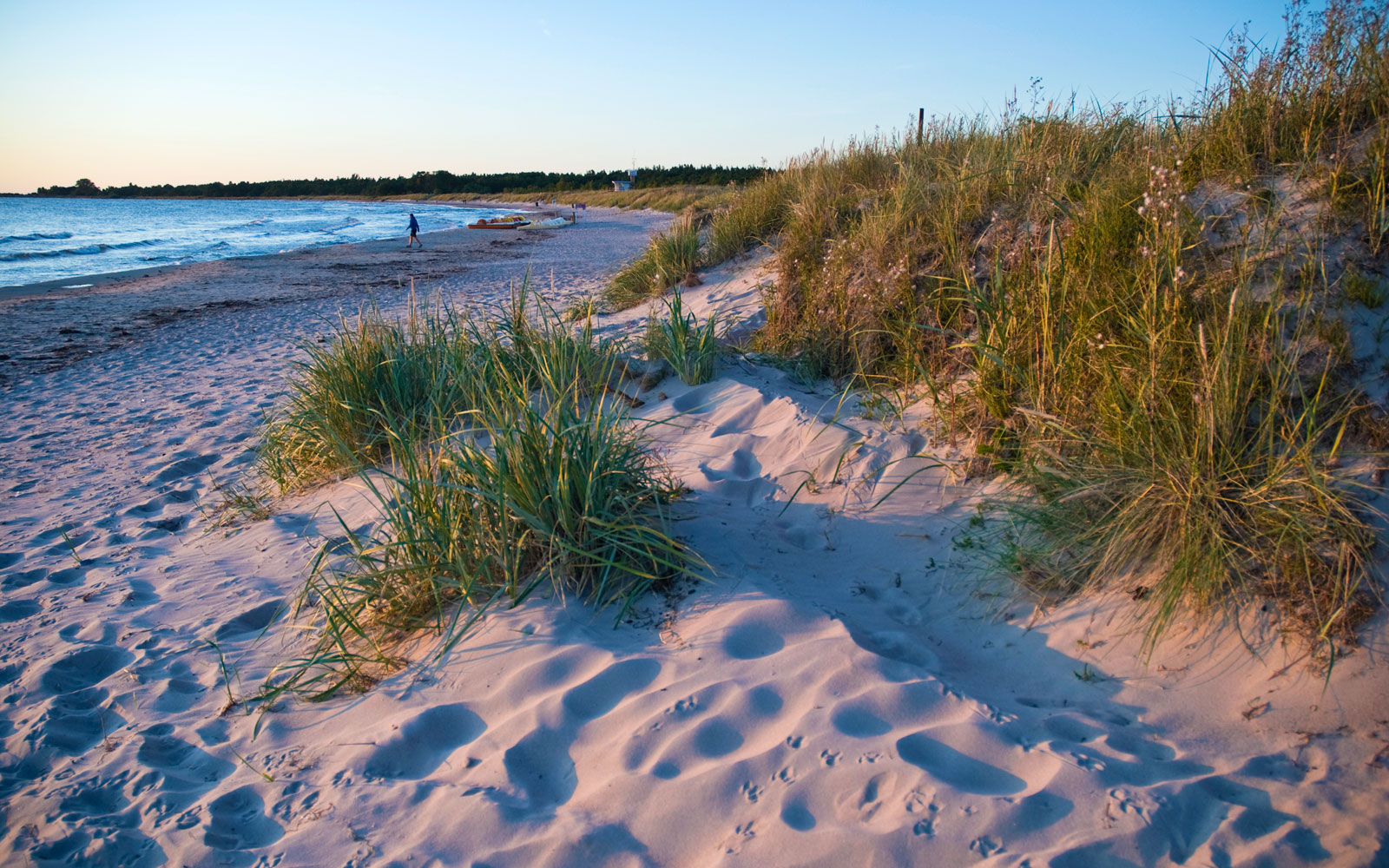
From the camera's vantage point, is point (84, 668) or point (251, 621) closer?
point (84, 668)

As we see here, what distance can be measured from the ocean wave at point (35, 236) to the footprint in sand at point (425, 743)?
30.7 m

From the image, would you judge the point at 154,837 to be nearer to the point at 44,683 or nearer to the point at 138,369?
the point at 44,683

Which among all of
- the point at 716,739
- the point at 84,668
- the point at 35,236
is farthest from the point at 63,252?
the point at 716,739

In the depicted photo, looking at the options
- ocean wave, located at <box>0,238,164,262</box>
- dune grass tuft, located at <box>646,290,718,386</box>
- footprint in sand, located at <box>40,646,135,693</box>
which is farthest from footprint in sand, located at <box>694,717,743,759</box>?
ocean wave, located at <box>0,238,164,262</box>

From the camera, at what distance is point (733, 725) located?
6.30 ft

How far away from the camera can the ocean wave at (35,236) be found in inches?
948

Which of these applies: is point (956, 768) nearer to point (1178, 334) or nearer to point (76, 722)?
point (1178, 334)

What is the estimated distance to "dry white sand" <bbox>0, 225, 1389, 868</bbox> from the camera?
5.31 ft

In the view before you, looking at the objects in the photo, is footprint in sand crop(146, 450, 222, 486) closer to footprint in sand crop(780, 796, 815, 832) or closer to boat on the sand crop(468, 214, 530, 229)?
footprint in sand crop(780, 796, 815, 832)

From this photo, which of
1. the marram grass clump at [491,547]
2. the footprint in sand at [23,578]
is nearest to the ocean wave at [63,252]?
the footprint in sand at [23,578]

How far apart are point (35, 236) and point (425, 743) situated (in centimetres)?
3329

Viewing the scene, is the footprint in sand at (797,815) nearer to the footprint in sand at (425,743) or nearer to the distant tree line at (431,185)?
the footprint in sand at (425,743)

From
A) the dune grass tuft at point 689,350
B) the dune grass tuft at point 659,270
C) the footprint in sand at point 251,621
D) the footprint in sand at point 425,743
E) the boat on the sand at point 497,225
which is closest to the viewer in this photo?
the footprint in sand at point 425,743

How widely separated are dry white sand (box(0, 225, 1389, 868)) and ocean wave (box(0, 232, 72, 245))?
96.8 feet
